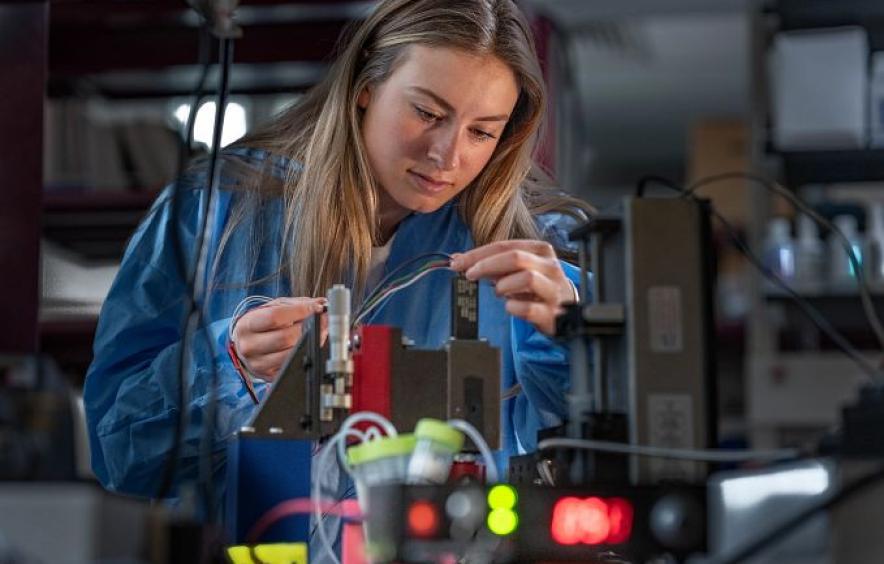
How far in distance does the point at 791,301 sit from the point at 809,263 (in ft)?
1.00

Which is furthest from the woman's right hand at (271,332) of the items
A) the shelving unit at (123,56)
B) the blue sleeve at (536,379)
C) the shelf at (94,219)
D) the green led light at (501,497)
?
the shelf at (94,219)

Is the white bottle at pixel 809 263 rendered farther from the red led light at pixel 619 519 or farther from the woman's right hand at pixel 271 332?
the red led light at pixel 619 519

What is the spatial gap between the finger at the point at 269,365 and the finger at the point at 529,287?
265 millimetres

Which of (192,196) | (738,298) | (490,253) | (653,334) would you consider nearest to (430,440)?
(653,334)

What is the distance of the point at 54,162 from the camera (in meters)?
3.91

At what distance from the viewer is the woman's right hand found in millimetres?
1464

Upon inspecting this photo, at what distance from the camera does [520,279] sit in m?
1.38

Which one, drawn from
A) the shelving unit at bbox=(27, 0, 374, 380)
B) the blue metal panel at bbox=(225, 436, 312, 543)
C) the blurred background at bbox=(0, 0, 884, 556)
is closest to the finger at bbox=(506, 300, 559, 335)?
the blue metal panel at bbox=(225, 436, 312, 543)

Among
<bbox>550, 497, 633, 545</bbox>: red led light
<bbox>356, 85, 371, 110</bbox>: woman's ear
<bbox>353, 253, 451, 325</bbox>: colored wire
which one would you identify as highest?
<bbox>356, 85, 371, 110</bbox>: woman's ear

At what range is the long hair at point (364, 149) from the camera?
6.09ft

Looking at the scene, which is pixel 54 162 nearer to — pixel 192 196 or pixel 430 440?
pixel 192 196

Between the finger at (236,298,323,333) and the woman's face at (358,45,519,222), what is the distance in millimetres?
411

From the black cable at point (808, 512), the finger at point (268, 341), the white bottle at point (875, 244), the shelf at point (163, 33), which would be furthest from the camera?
the white bottle at point (875, 244)

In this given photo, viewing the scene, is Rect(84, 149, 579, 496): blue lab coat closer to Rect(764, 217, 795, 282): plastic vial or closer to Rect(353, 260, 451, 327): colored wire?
Rect(353, 260, 451, 327): colored wire
